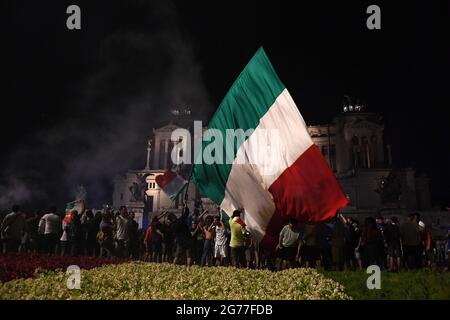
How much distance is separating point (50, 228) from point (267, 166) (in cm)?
894

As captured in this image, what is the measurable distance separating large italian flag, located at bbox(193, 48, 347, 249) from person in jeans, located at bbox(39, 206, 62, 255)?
6855mm

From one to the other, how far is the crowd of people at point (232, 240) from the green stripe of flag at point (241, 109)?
102 cm

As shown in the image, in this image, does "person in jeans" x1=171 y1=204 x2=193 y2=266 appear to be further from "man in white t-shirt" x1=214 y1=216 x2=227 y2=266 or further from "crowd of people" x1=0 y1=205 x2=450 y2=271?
"man in white t-shirt" x1=214 y1=216 x2=227 y2=266

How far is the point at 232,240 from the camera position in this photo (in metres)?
10.8

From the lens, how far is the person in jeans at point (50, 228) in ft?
43.1

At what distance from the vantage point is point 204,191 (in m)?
9.38

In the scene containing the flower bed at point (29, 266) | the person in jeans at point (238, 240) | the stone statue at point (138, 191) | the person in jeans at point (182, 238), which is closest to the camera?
the flower bed at point (29, 266)

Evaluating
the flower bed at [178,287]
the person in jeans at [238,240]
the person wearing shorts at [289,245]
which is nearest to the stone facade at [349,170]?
the person in jeans at [238,240]

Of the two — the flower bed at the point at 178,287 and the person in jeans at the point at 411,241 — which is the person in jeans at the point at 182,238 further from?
the person in jeans at the point at 411,241

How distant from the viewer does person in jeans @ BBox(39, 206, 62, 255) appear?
13.1 m

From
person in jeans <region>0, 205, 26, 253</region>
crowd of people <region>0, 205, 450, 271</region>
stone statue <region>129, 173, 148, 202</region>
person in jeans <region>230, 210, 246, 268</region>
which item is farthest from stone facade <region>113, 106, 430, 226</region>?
person in jeans <region>230, 210, 246, 268</region>
